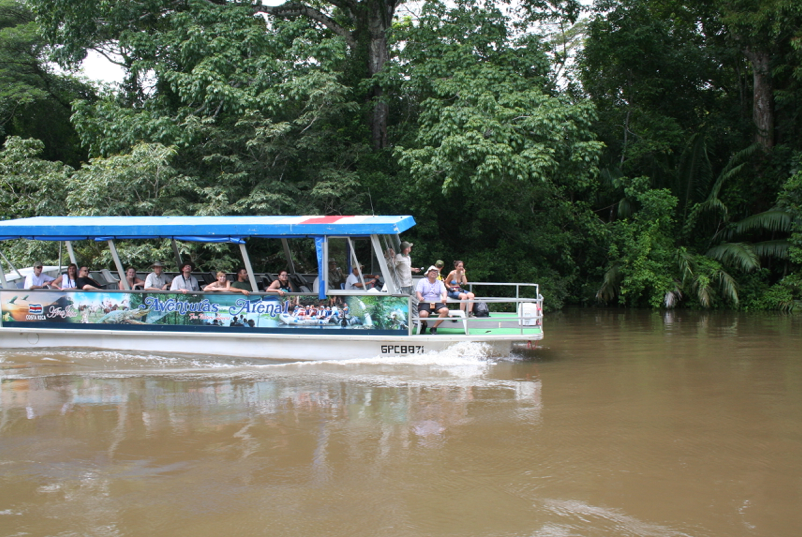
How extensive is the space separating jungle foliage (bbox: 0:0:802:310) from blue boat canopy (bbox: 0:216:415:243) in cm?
376

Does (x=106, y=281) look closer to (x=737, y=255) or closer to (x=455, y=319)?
(x=455, y=319)

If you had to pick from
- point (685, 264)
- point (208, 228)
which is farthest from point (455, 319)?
point (685, 264)

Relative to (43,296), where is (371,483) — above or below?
below

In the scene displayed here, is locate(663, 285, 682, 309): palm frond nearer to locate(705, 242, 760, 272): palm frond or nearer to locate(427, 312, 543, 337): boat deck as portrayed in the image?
locate(705, 242, 760, 272): palm frond

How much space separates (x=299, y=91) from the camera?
53.4 feet

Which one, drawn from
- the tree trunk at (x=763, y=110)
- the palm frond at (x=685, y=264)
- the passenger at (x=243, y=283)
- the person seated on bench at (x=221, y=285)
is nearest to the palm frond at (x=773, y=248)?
the palm frond at (x=685, y=264)

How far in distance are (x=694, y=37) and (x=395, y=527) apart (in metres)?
25.3

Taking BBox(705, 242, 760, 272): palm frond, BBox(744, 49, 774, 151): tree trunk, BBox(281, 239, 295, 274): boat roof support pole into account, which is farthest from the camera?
BBox(744, 49, 774, 151): tree trunk

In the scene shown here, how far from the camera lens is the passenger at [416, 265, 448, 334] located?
1067 cm

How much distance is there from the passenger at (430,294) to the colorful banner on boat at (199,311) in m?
0.53

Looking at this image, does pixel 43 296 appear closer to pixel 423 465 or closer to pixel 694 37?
pixel 423 465

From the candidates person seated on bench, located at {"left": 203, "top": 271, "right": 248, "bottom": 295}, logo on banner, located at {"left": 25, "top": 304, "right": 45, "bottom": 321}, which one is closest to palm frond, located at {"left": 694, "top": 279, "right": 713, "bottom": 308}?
person seated on bench, located at {"left": 203, "top": 271, "right": 248, "bottom": 295}

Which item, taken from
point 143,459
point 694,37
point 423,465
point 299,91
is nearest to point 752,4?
point 694,37

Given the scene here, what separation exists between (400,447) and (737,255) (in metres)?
16.7
